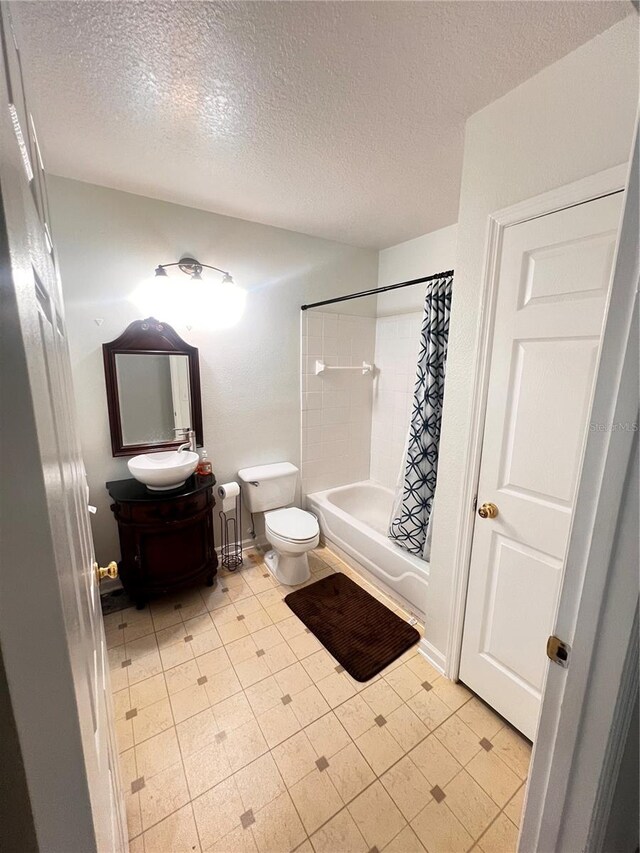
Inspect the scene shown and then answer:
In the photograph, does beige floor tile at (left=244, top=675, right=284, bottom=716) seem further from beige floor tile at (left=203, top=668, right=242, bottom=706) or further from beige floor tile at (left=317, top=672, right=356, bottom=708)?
beige floor tile at (left=317, top=672, right=356, bottom=708)

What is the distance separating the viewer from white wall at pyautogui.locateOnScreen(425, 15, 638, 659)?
3.28 feet

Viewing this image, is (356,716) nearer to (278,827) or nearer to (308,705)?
(308,705)

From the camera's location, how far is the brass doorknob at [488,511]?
1408 mm

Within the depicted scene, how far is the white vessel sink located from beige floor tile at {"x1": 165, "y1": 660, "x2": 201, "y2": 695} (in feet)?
3.07

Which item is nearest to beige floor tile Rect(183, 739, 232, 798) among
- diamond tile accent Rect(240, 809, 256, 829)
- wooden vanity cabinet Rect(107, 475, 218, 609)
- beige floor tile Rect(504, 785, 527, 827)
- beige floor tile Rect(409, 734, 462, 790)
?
diamond tile accent Rect(240, 809, 256, 829)

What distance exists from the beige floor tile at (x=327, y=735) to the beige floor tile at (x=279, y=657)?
0.32 meters

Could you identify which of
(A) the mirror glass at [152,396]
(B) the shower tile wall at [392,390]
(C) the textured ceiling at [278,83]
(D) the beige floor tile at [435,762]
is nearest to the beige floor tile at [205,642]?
(D) the beige floor tile at [435,762]

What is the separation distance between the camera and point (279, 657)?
1787 mm

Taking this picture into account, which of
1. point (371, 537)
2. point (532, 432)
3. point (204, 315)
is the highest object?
point (204, 315)

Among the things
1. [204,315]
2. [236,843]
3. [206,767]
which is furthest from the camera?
[204,315]

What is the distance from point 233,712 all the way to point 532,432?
1749 mm

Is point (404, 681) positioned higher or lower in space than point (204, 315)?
lower

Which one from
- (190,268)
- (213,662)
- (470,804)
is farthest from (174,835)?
(190,268)

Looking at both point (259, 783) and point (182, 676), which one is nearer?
point (259, 783)
